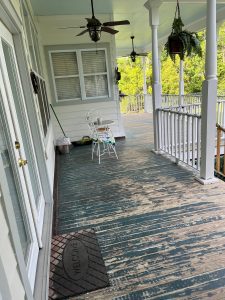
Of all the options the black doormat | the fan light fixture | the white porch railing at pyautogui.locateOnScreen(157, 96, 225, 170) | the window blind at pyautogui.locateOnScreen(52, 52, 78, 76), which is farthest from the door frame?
the window blind at pyautogui.locateOnScreen(52, 52, 78, 76)

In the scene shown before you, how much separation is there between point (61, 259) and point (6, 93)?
57.3 inches

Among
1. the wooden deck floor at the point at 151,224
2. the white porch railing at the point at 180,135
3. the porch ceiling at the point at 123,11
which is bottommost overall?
the wooden deck floor at the point at 151,224

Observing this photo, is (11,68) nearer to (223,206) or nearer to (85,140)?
(223,206)

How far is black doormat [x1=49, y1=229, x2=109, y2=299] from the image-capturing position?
5.67 ft

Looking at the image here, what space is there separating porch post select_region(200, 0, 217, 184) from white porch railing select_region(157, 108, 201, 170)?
0.23 meters

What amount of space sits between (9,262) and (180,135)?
3.44 metres

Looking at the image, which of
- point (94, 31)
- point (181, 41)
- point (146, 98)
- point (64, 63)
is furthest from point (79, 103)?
point (146, 98)

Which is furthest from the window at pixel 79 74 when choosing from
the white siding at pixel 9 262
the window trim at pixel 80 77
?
the white siding at pixel 9 262

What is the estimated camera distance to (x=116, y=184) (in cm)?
354

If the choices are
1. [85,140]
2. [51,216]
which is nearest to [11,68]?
[51,216]

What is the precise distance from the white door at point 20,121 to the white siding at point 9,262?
2.72 ft

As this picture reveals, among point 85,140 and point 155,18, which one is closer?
point 155,18

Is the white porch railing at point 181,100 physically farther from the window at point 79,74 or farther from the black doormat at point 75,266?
the black doormat at point 75,266

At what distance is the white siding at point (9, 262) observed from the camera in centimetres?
99
